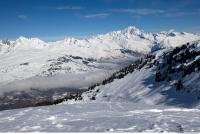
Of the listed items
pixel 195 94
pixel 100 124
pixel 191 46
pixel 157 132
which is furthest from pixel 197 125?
pixel 191 46

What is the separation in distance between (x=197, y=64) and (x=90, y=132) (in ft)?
395

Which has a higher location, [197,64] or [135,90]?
[197,64]

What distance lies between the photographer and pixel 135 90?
518ft

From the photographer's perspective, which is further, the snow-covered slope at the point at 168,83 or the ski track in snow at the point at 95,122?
the snow-covered slope at the point at 168,83

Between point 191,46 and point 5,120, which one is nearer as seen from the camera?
point 5,120

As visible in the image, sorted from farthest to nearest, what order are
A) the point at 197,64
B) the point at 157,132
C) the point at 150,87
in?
1. the point at 150,87
2. the point at 197,64
3. the point at 157,132

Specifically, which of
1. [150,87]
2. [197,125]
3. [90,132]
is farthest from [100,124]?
[150,87]

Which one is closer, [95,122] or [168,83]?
[95,122]

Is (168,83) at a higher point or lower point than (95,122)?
lower

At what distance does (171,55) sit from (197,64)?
4978 cm

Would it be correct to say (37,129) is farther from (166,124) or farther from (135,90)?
(135,90)

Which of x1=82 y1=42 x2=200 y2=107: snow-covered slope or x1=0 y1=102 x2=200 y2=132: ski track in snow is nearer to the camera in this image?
x1=0 y1=102 x2=200 y2=132: ski track in snow

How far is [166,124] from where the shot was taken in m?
21.9

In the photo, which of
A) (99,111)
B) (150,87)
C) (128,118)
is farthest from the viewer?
(150,87)
